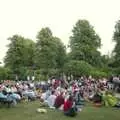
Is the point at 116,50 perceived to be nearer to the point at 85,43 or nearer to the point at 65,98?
the point at 85,43

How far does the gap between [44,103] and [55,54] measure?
5020 centimetres

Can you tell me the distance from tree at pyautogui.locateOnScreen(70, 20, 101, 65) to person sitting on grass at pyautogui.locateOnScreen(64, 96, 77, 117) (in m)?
47.4

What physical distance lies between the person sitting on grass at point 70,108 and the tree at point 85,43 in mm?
47390

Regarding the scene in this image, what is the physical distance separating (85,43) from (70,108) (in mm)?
51151

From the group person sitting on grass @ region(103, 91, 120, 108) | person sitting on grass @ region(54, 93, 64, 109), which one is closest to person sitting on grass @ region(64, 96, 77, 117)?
person sitting on grass @ region(54, 93, 64, 109)

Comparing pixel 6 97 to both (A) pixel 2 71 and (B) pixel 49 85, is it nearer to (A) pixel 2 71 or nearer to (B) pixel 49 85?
(B) pixel 49 85

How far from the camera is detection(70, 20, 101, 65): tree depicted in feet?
233

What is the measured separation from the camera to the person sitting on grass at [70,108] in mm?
21688

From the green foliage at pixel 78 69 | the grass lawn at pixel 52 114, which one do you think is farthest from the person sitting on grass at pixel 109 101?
the green foliage at pixel 78 69

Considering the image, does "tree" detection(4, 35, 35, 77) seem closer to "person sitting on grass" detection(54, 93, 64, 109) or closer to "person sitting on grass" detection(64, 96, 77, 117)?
"person sitting on grass" detection(54, 93, 64, 109)

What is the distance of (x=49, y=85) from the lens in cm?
3662

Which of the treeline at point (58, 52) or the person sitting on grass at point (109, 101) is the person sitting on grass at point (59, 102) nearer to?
the person sitting on grass at point (109, 101)

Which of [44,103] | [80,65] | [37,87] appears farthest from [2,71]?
[44,103]

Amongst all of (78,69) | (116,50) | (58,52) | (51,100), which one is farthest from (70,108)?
(58,52)
